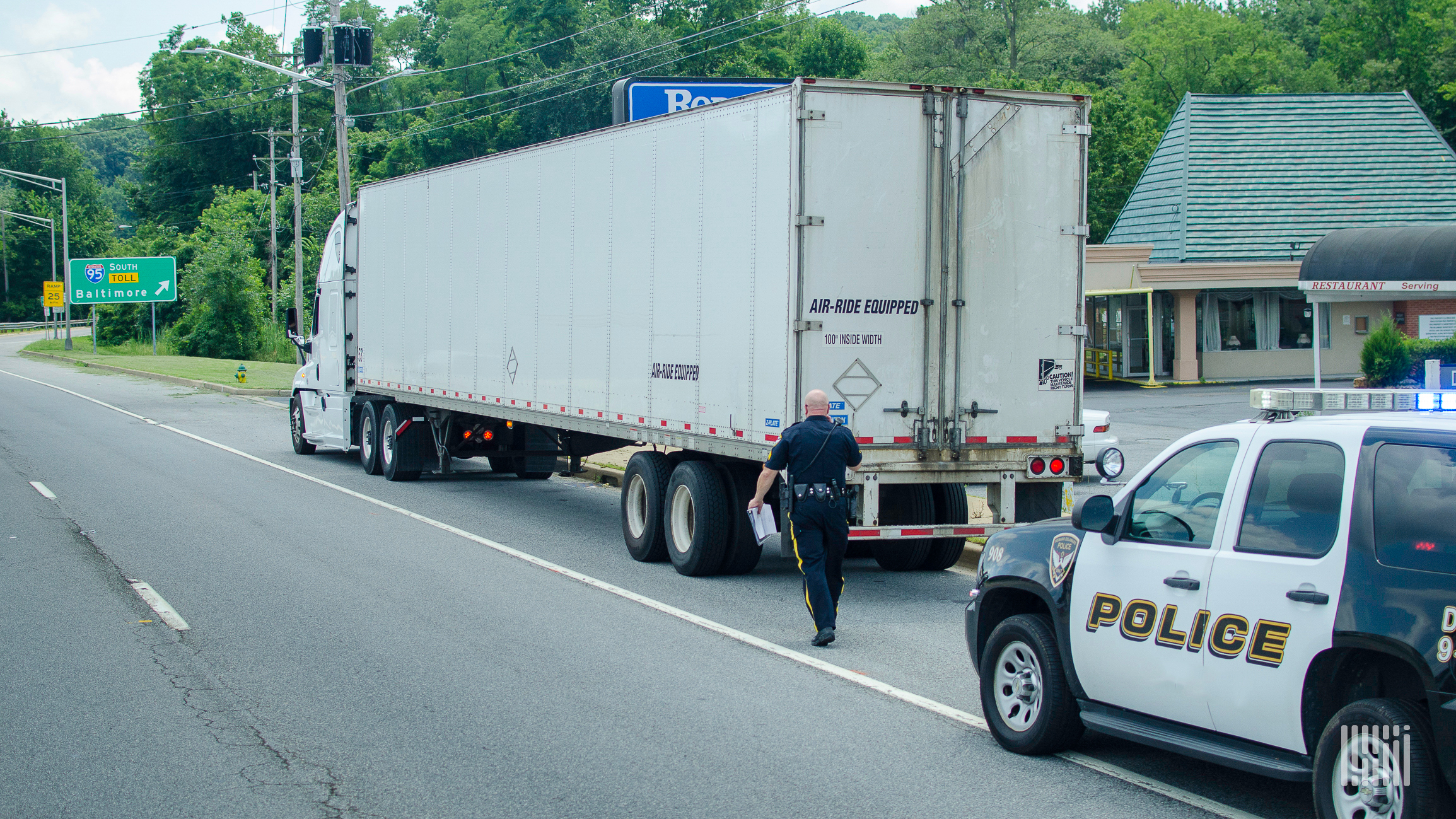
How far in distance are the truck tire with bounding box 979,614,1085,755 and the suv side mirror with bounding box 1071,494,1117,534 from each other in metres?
0.67

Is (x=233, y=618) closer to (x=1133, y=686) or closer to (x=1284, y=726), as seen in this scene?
(x=1133, y=686)

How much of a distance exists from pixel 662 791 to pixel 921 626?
3.87 meters

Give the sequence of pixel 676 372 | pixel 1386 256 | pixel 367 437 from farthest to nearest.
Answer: pixel 1386 256
pixel 367 437
pixel 676 372

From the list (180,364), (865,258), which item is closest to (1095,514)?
(865,258)

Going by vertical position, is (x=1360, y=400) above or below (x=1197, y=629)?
above

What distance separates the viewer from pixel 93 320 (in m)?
57.8

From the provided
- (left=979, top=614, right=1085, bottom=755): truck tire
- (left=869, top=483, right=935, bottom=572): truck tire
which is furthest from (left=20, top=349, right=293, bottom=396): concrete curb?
(left=979, top=614, right=1085, bottom=755): truck tire

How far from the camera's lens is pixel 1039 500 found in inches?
419

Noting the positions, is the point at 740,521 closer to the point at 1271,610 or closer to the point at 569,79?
the point at 1271,610

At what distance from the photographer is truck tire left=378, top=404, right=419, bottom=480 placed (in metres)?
18.2

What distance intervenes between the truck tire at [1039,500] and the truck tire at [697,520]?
7.98 ft

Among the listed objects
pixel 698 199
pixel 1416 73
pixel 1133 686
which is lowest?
pixel 1133 686

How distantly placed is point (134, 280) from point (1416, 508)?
60378 mm

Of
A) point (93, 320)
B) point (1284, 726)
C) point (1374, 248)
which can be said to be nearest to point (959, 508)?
point (1284, 726)
